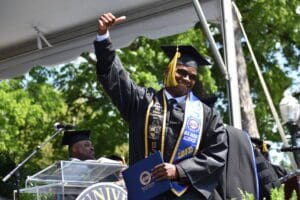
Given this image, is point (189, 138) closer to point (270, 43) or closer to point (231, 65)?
point (231, 65)

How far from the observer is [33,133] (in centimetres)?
1941

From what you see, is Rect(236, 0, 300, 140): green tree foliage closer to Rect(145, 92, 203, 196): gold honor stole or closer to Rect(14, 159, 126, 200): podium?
Rect(14, 159, 126, 200): podium

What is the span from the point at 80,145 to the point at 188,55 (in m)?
3.26

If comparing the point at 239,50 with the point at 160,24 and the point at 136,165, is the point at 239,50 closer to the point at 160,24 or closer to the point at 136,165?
the point at 160,24

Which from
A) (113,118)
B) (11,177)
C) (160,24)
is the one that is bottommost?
(11,177)

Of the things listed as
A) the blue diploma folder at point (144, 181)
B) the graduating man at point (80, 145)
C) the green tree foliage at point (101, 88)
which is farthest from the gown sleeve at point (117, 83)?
the green tree foliage at point (101, 88)

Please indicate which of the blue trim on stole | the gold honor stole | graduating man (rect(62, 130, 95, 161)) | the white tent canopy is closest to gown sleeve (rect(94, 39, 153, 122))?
the gold honor stole

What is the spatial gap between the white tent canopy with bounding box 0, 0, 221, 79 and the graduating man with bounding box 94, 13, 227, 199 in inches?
105

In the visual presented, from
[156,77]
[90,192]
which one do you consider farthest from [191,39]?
[90,192]

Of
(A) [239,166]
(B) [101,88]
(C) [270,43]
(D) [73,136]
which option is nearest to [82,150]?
(D) [73,136]

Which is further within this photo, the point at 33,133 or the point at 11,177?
the point at 33,133

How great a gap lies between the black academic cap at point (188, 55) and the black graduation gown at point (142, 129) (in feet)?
1.07

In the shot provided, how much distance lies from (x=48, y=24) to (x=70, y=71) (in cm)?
1083

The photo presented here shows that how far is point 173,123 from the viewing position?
4961mm
